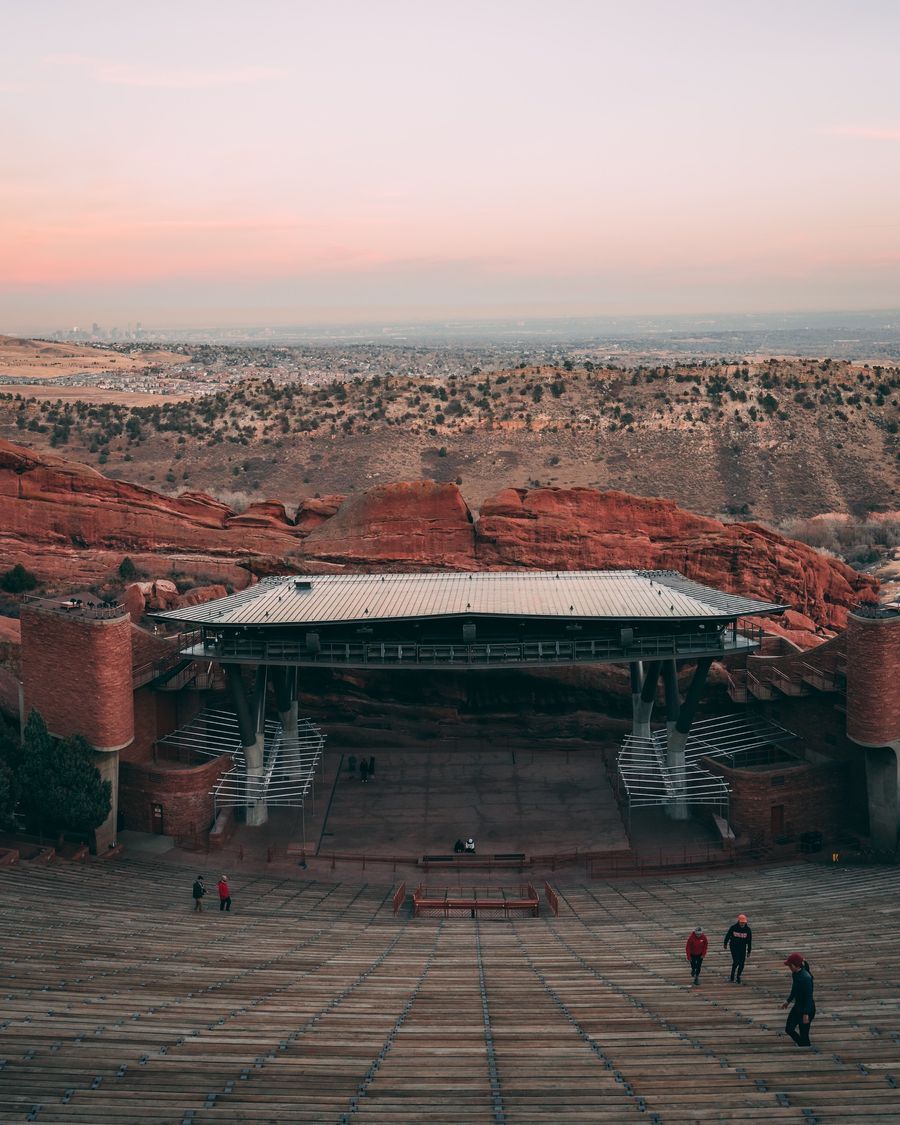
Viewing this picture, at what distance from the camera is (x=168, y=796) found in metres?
36.2

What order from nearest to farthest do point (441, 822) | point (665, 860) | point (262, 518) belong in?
point (665, 860)
point (441, 822)
point (262, 518)

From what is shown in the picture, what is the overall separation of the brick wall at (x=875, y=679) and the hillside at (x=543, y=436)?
42109mm

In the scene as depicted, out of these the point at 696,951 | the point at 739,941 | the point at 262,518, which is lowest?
the point at 696,951

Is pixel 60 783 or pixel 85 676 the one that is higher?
pixel 85 676

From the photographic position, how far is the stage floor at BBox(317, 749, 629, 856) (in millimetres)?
36188

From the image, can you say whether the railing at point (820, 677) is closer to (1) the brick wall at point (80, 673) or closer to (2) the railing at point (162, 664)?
(2) the railing at point (162, 664)

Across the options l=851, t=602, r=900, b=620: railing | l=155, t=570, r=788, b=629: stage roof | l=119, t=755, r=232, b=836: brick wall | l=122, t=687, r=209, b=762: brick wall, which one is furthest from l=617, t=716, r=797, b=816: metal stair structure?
l=122, t=687, r=209, b=762: brick wall

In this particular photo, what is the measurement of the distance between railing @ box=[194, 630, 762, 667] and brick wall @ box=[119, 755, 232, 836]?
400cm

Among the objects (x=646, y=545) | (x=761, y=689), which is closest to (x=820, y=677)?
(x=761, y=689)

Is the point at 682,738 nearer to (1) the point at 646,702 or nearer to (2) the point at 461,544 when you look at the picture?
(1) the point at 646,702

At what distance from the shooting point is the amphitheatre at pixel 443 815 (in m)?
15.7

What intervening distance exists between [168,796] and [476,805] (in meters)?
10.2

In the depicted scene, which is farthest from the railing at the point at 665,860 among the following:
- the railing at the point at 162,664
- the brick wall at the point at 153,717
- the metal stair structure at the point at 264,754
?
the brick wall at the point at 153,717

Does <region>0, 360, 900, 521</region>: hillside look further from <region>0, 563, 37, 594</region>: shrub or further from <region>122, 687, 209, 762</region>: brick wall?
<region>122, 687, 209, 762</region>: brick wall
